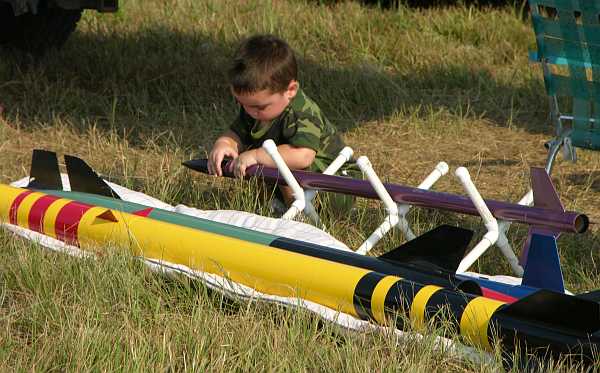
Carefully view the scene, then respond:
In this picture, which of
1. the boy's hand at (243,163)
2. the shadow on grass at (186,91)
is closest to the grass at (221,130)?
the shadow on grass at (186,91)

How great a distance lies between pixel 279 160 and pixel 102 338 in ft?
4.61

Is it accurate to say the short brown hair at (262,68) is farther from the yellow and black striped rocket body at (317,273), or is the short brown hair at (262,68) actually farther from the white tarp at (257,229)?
the yellow and black striped rocket body at (317,273)

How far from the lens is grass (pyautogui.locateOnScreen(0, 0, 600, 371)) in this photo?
9.11 ft

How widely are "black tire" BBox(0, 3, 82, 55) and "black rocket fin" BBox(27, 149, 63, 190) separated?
109 inches

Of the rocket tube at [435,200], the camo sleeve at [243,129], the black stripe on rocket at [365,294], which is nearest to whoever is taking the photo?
the black stripe on rocket at [365,294]

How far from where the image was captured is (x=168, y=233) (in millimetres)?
3416

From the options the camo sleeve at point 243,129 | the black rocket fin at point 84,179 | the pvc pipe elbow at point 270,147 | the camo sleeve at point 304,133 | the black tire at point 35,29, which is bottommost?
the black tire at point 35,29

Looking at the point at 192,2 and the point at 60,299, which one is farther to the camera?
the point at 192,2

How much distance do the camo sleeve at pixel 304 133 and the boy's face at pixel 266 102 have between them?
0.09 m

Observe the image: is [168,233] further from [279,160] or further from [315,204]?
[315,204]

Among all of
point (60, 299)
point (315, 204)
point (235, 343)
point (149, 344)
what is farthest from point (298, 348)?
point (315, 204)

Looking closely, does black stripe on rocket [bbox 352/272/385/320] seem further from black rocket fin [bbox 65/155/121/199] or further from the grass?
black rocket fin [bbox 65/155/121/199]

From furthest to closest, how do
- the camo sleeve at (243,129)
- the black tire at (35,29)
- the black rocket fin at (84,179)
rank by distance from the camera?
1. the black tire at (35,29)
2. the camo sleeve at (243,129)
3. the black rocket fin at (84,179)

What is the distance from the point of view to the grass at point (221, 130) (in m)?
2.78
